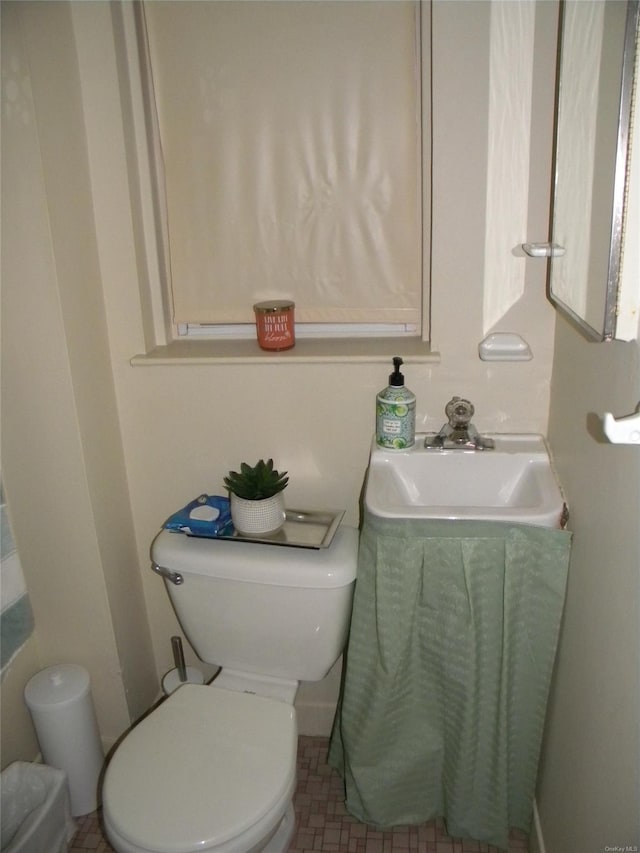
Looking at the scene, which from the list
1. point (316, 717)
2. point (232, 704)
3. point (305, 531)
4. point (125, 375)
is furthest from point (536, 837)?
point (125, 375)

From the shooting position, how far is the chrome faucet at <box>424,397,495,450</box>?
1.56m

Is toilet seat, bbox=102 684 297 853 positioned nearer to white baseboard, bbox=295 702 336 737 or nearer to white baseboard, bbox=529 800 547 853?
white baseboard, bbox=295 702 336 737

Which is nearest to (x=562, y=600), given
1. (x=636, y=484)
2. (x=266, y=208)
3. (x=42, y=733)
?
(x=636, y=484)

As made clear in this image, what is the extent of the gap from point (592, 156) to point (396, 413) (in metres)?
0.71

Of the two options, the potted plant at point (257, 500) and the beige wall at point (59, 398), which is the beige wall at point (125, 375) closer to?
the beige wall at point (59, 398)

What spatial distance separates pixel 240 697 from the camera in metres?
1.56

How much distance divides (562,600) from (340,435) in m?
0.64

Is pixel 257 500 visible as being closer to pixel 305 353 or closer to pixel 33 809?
pixel 305 353

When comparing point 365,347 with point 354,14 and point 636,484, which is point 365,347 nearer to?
point 354,14

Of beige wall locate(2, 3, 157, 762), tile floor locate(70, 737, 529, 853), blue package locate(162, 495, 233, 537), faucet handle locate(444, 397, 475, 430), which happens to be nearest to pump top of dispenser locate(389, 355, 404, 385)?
faucet handle locate(444, 397, 475, 430)

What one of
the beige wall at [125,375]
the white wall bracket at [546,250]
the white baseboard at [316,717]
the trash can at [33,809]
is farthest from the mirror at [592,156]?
the trash can at [33,809]

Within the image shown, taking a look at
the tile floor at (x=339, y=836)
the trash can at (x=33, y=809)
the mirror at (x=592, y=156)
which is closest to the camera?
the mirror at (x=592, y=156)

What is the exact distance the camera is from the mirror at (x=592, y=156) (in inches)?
31.7

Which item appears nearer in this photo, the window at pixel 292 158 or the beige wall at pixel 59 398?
the beige wall at pixel 59 398
